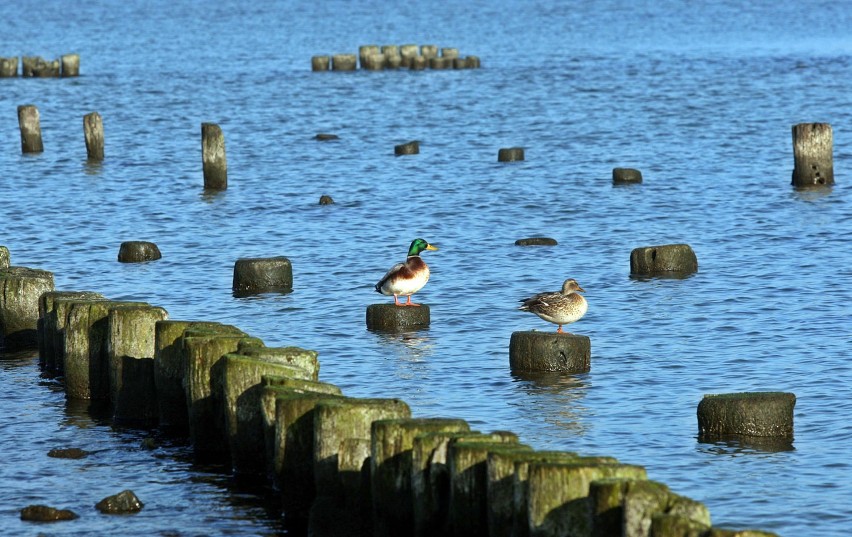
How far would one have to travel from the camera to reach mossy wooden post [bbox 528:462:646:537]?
33.0 ft

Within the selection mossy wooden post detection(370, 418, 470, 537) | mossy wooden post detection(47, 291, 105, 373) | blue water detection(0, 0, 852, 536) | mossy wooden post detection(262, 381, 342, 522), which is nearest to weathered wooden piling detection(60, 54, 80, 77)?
blue water detection(0, 0, 852, 536)

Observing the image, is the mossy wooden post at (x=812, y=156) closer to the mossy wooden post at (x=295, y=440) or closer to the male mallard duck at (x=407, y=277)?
the male mallard duck at (x=407, y=277)

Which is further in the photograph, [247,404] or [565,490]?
[247,404]

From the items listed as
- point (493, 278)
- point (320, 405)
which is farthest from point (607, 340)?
point (320, 405)

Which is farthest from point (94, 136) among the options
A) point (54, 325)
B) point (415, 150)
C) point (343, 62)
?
→ point (343, 62)

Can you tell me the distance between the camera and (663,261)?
84.4ft

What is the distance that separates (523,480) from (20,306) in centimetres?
1185

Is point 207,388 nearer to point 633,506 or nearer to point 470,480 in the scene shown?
point 470,480

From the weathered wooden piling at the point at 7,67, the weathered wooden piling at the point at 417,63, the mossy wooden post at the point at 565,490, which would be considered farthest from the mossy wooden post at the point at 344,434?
the weathered wooden piling at the point at 7,67

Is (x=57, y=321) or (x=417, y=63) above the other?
(x=417, y=63)

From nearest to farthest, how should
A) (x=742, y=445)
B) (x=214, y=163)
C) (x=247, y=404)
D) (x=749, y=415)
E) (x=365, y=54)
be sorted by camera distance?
(x=247, y=404) → (x=742, y=445) → (x=749, y=415) → (x=214, y=163) → (x=365, y=54)

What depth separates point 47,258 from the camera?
28672 mm

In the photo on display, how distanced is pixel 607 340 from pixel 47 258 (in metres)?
12.1

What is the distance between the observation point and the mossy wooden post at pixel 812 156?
34.4 meters
